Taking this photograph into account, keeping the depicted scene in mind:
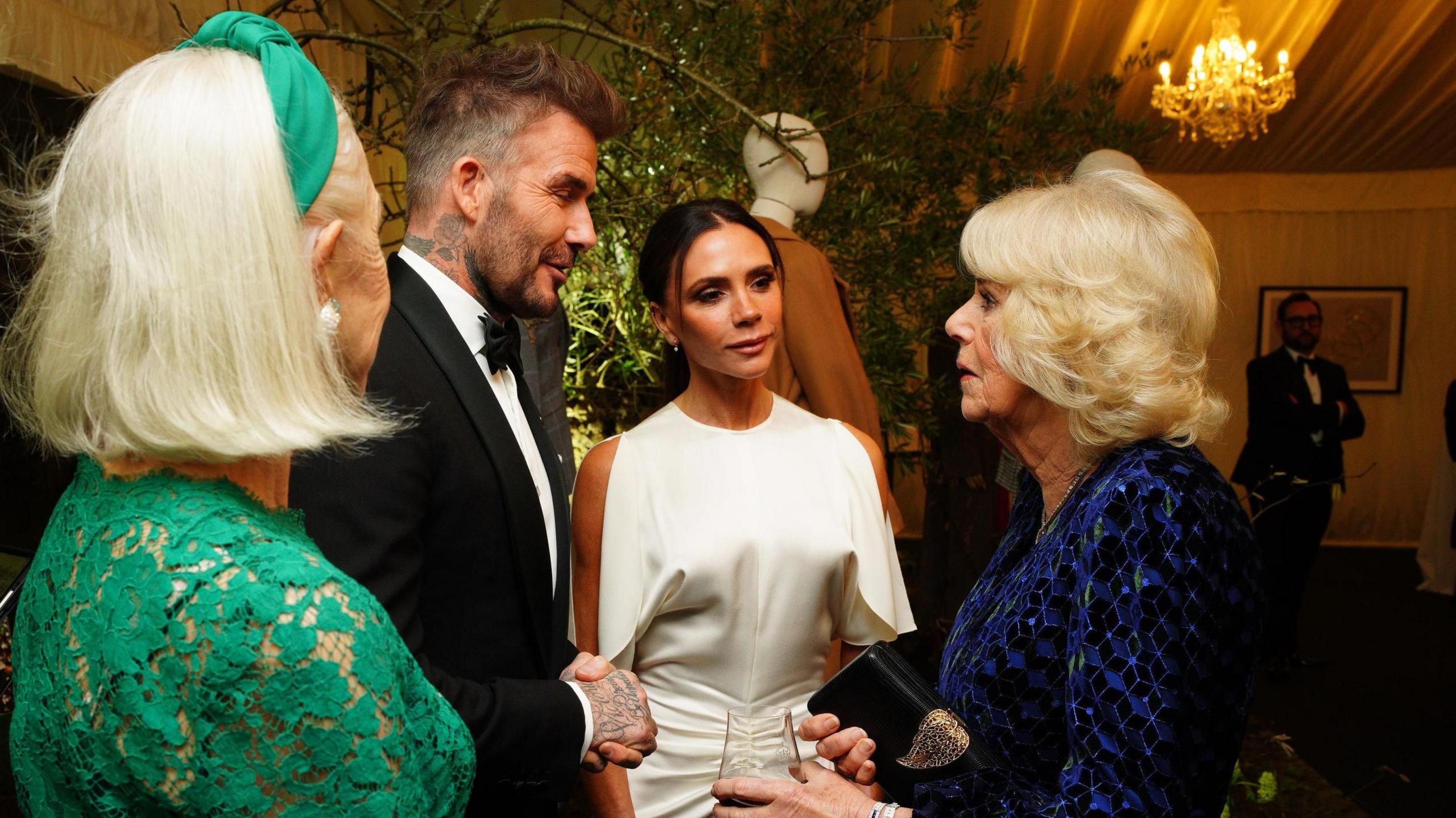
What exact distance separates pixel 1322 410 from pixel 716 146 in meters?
4.43

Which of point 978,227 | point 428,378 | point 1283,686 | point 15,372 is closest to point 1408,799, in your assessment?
point 1283,686

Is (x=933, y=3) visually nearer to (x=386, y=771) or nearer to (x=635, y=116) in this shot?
(x=635, y=116)

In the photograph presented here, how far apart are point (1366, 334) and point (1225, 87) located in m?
5.32

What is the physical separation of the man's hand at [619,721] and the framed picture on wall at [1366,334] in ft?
36.4

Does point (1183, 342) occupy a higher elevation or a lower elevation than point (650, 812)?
higher

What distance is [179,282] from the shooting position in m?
0.91

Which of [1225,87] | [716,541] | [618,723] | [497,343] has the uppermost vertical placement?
[1225,87]

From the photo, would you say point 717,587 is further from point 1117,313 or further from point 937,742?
point 1117,313

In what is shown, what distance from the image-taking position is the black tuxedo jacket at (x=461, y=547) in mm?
1431

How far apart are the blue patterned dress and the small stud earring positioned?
3.11 feet

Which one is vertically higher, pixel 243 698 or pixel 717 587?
pixel 243 698

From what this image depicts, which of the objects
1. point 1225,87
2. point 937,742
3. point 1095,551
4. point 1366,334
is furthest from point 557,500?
point 1366,334

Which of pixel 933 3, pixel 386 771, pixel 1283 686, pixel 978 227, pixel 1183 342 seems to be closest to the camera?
pixel 386 771

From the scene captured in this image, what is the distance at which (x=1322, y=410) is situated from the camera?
21.5 feet
